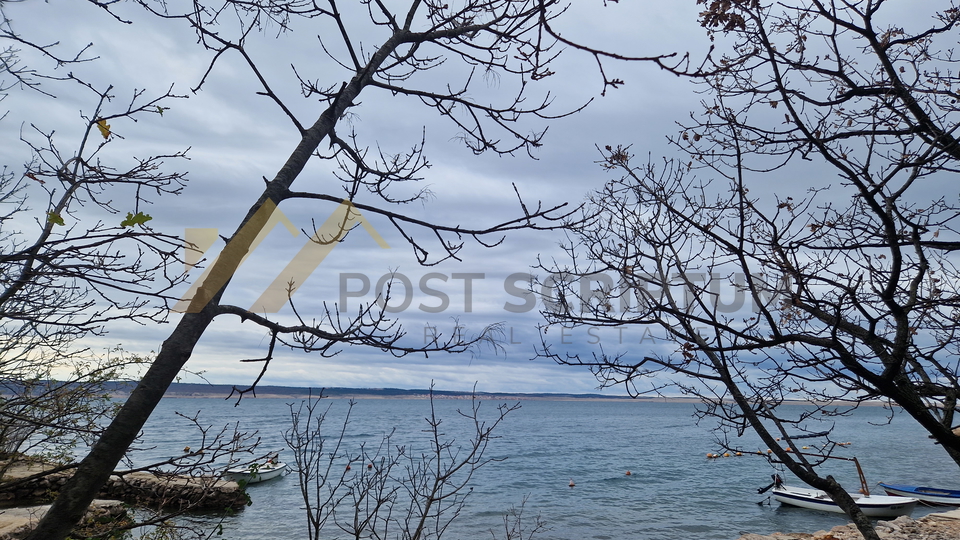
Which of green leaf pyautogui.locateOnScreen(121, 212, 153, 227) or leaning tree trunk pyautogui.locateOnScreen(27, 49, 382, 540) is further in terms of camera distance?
leaning tree trunk pyautogui.locateOnScreen(27, 49, 382, 540)

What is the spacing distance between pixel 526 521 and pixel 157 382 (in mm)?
22811

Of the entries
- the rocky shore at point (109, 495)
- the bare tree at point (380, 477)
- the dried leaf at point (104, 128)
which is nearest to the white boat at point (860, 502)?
the bare tree at point (380, 477)

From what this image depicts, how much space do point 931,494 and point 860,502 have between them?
5.37m

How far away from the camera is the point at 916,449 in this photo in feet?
183

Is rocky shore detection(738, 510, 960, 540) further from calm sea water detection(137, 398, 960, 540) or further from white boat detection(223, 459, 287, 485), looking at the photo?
white boat detection(223, 459, 287, 485)

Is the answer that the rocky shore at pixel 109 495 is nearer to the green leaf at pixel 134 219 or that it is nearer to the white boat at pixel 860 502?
the green leaf at pixel 134 219

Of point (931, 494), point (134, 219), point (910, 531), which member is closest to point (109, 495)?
point (134, 219)

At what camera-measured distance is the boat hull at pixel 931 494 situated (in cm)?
2283

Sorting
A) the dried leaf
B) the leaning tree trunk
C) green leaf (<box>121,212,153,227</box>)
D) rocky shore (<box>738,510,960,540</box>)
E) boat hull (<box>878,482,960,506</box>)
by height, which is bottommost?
boat hull (<box>878,482,960,506</box>)

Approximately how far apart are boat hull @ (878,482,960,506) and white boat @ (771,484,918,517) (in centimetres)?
213

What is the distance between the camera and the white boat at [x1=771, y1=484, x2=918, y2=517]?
20.4m

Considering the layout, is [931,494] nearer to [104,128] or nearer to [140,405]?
[140,405]

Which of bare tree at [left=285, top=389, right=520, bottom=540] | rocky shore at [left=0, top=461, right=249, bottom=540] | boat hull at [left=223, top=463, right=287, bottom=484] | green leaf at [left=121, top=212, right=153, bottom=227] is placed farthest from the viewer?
bare tree at [left=285, top=389, right=520, bottom=540]

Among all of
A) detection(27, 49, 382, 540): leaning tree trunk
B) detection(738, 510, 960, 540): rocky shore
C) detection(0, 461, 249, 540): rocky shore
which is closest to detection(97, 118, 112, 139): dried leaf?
detection(27, 49, 382, 540): leaning tree trunk
